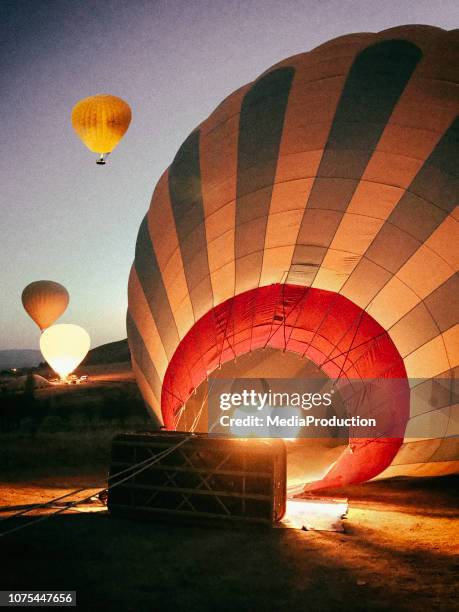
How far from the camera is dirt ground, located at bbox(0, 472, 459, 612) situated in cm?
352

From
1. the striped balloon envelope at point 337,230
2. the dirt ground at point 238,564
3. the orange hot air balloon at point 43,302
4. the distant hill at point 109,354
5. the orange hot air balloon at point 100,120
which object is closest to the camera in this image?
the dirt ground at point 238,564

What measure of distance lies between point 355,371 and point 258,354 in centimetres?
383

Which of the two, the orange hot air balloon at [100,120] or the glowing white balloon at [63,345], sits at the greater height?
the orange hot air balloon at [100,120]

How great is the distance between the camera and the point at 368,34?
651 centimetres

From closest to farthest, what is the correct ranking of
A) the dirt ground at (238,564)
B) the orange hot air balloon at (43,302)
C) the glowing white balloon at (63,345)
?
the dirt ground at (238,564) < the glowing white balloon at (63,345) < the orange hot air balloon at (43,302)

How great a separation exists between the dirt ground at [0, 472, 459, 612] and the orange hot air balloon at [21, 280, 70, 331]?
22.5 m

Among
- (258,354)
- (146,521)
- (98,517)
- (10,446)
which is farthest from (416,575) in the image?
(10,446)

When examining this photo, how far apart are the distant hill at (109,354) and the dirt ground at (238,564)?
1351 inches

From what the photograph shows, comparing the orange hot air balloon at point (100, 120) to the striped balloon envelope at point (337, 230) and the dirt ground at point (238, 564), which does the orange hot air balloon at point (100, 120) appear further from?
the dirt ground at point (238, 564)

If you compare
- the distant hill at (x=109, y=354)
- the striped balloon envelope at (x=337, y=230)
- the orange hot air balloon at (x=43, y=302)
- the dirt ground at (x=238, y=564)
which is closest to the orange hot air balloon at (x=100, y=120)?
the striped balloon envelope at (x=337, y=230)

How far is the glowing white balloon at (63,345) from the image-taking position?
74.0ft

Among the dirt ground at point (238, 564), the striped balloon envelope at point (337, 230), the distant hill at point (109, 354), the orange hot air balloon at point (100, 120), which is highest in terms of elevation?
the orange hot air balloon at point (100, 120)

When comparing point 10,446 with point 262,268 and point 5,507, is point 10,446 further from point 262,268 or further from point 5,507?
point 262,268

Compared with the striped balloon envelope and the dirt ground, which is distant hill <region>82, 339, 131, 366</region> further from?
the dirt ground
